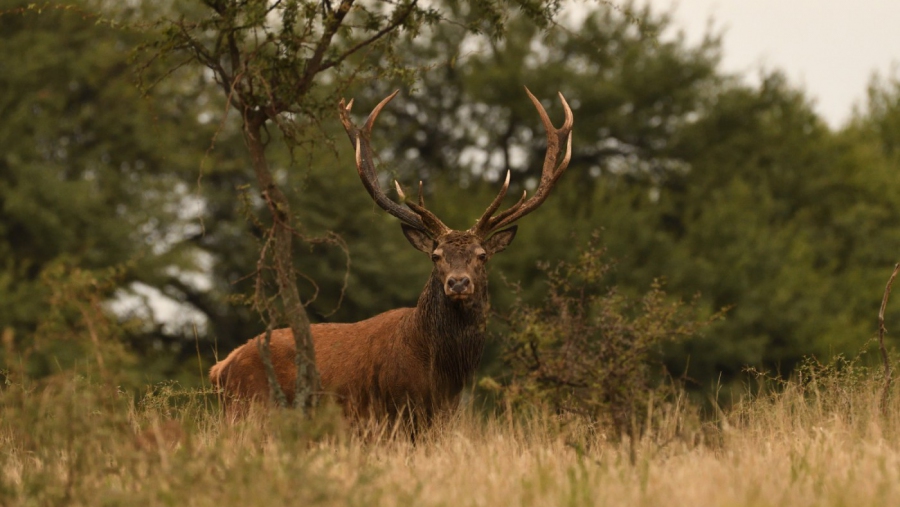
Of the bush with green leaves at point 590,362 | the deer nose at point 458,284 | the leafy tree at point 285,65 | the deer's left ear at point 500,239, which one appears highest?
the leafy tree at point 285,65

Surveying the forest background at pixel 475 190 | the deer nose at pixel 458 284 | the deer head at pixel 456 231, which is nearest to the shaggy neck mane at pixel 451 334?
the deer head at pixel 456 231

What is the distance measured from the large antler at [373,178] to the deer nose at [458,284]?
48 centimetres

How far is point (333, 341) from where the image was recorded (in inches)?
353

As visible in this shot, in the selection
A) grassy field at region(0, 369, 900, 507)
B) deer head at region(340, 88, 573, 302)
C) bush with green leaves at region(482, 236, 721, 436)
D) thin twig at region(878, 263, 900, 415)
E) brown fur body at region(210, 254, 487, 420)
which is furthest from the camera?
brown fur body at region(210, 254, 487, 420)

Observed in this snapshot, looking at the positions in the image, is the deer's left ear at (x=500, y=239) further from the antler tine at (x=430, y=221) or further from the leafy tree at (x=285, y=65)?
the leafy tree at (x=285, y=65)

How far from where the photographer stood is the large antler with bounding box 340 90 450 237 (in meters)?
8.16

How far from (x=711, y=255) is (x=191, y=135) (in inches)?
467

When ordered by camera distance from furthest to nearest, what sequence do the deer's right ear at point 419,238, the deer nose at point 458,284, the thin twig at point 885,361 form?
1. the deer's right ear at point 419,238
2. the deer nose at point 458,284
3. the thin twig at point 885,361

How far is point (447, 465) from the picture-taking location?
20.6ft

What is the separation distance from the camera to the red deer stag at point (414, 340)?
8258 mm

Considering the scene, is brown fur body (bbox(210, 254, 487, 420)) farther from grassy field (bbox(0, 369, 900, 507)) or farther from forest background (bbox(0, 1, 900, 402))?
forest background (bbox(0, 1, 900, 402))

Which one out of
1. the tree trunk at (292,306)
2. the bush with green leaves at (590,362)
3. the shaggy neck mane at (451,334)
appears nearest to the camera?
the bush with green leaves at (590,362)

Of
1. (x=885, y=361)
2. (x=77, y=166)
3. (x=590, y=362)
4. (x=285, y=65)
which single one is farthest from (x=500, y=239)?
(x=77, y=166)

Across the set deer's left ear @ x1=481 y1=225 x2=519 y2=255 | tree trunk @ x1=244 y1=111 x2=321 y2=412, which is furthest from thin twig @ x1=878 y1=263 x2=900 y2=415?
tree trunk @ x1=244 y1=111 x2=321 y2=412
